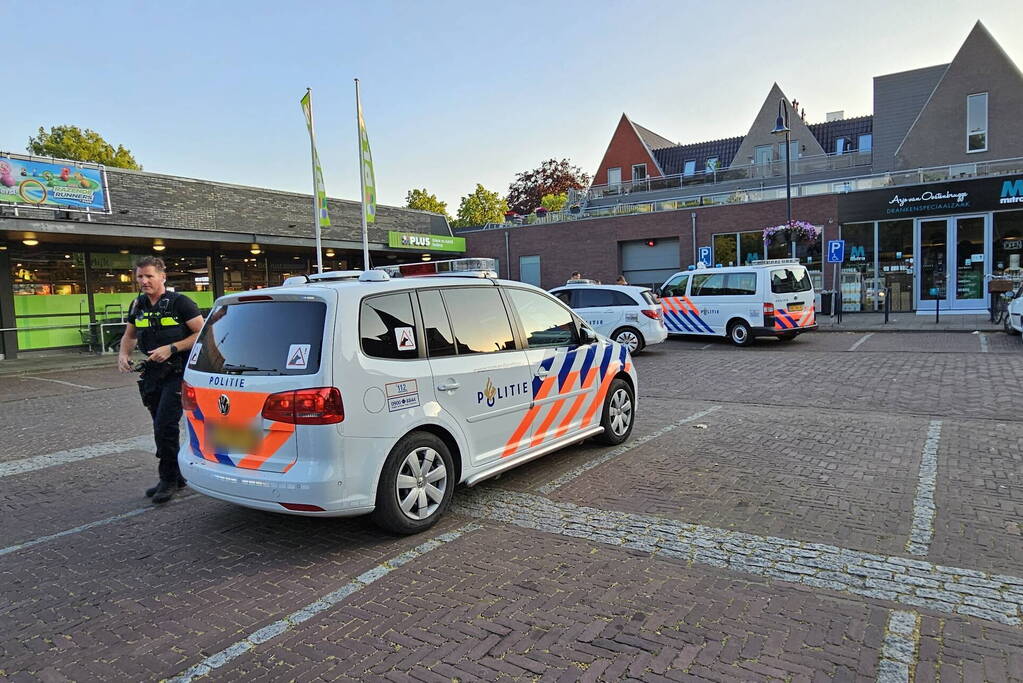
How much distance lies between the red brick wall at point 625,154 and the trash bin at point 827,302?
79.1ft

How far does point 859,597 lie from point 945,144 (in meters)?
29.1

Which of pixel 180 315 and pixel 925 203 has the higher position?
pixel 925 203

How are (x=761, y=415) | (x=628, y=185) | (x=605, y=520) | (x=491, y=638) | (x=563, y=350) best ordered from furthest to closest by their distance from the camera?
(x=628, y=185), (x=761, y=415), (x=563, y=350), (x=605, y=520), (x=491, y=638)

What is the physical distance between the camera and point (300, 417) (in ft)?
12.2

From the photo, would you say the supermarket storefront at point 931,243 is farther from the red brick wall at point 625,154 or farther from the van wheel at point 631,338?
the red brick wall at point 625,154

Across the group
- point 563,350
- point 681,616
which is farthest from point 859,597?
point 563,350

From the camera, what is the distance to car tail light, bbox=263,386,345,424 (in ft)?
12.1

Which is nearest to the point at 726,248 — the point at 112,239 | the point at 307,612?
the point at 112,239

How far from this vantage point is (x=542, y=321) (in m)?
5.45

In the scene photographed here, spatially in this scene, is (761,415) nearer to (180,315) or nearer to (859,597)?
(859,597)

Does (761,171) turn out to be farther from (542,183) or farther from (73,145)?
(73,145)

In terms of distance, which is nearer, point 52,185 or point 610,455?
point 610,455

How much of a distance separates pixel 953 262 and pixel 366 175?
18.4 meters

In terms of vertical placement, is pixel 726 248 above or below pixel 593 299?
above
